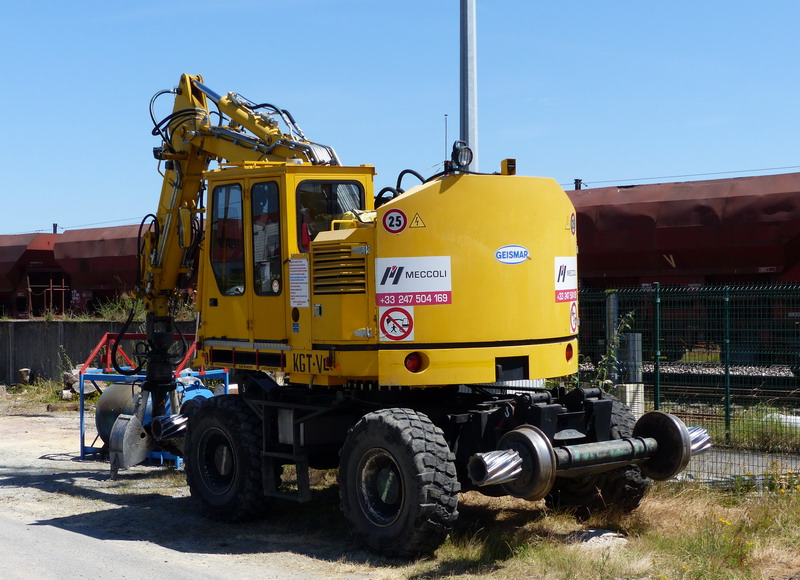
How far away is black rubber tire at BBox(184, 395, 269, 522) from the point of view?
8773 mm

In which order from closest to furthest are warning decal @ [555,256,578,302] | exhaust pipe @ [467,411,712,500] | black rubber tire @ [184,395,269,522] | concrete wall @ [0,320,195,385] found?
1. exhaust pipe @ [467,411,712,500]
2. warning decal @ [555,256,578,302]
3. black rubber tire @ [184,395,269,522]
4. concrete wall @ [0,320,195,385]

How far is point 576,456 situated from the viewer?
727cm

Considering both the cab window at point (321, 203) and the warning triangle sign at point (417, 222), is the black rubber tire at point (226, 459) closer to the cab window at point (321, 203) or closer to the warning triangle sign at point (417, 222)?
the cab window at point (321, 203)

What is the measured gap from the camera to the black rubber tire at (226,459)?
8773 mm

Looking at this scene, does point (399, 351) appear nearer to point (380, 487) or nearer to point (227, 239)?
point (380, 487)

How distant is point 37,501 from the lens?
10.2m

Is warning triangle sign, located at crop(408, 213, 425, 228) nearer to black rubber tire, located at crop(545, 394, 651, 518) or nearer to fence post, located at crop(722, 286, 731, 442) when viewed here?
black rubber tire, located at crop(545, 394, 651, 518)

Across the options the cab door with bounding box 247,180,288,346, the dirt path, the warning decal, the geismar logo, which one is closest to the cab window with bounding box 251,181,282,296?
the cab door with bounding box 247,180,288,346

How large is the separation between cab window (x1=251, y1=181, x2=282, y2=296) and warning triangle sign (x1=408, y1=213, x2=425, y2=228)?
1444 millimetres

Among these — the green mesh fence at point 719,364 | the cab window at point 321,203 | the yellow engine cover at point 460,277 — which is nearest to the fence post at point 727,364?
the green mesh fence at point 719,364

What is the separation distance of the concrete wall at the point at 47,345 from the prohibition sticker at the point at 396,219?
14.7 m

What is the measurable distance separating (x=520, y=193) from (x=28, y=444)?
9.90m

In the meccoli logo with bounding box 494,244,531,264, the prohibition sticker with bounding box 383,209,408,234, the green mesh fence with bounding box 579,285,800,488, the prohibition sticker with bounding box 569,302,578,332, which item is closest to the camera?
the prohibition sticker with bounding box 383,209,408,234

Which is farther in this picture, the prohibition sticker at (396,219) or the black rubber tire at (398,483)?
the prohibition sticker at (396,219)
